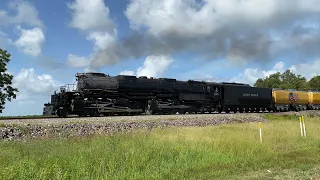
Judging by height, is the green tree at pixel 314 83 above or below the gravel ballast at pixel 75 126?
above

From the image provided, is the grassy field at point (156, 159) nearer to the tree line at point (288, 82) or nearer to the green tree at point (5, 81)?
the green tree at point (5, 81)

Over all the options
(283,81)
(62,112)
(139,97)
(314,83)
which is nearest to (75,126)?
(62,112)

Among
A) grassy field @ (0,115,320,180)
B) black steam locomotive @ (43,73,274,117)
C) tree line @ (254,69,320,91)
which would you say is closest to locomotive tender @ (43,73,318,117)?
black steam locomotive @ (43,73,274,117)

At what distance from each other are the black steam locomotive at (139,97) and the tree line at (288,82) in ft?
261

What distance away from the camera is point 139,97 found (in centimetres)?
2958

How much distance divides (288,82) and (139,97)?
11109cm

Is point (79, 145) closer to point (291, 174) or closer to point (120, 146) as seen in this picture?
point (120, 146)

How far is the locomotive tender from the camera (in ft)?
84.7

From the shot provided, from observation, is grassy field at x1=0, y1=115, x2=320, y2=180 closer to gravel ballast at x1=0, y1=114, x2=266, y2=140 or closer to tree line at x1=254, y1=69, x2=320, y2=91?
gravel ballast at x1=0, y1=114, x2=266, y2=140

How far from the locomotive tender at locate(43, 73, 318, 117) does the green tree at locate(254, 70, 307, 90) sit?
3342 inches

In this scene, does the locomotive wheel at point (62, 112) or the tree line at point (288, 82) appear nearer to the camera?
the locomotive wheel at point (62, 112)

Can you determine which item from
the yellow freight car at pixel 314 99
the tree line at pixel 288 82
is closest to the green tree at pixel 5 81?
the yellow freight car at pixel 314 99

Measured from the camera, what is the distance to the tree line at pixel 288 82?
11728 centimetres

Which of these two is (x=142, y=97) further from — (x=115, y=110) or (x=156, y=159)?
(x=156, y=159)
